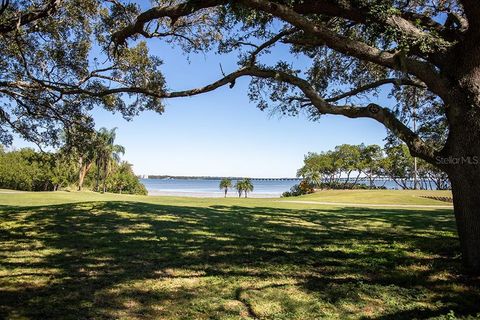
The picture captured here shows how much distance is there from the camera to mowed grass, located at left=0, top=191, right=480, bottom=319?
4.85 m

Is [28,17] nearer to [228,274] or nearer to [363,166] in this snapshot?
[228,274]

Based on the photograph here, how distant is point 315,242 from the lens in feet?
32.0

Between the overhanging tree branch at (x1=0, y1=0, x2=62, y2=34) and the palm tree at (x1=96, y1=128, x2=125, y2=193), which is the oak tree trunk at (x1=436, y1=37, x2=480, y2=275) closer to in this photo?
the overhanging tree branch at (x1=0, y1=0, x2=62, y2=34)

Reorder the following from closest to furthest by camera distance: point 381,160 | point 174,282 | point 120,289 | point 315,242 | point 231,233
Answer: point 120,289
point 174,282
point 315,242
point 231,233
point 381,160

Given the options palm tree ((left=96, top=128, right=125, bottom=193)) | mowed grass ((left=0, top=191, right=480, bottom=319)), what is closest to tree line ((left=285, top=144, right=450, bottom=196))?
palm tree ((left=96, top=128, right=125, bottom=193))

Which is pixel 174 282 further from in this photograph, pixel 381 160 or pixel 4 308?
pixel 381 160

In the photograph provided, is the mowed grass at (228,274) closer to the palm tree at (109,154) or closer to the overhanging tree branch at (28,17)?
the overhanging tree branch at (28,17)

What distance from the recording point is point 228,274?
650 centimetres

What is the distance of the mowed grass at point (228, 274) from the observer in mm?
4848

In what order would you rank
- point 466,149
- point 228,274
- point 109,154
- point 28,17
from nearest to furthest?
point 466,149 → point 228,274 → point 28,17 → point 109,154

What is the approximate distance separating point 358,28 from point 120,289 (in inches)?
387

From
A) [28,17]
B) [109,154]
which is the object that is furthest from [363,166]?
[28,17]

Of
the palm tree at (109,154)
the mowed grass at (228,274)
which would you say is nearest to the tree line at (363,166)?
the palm tree at (109,154)

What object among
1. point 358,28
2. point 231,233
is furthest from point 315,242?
point 358,28
